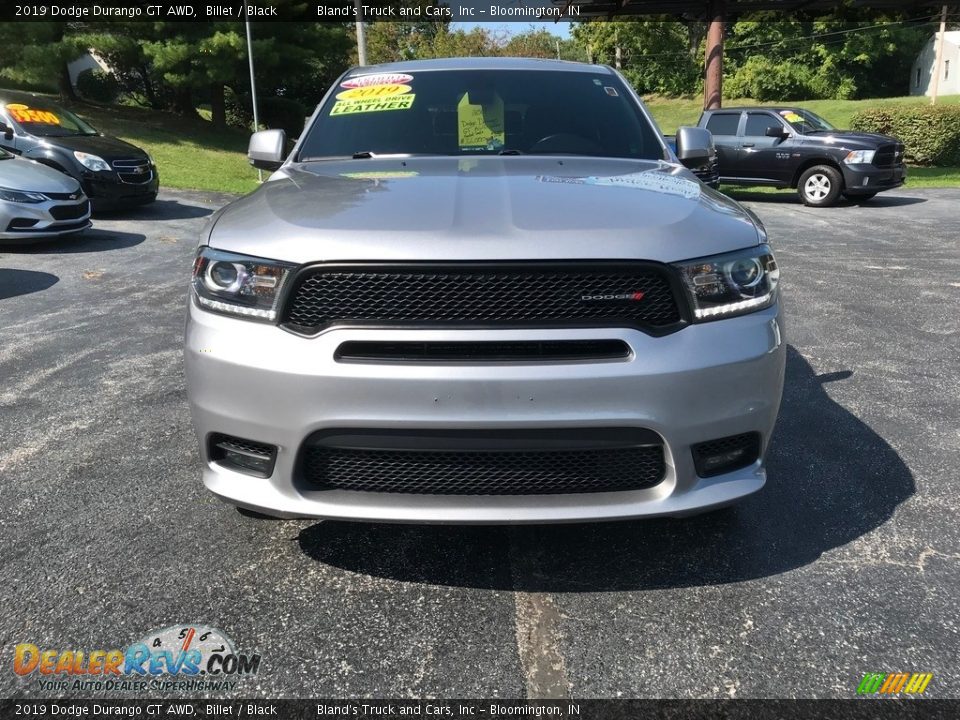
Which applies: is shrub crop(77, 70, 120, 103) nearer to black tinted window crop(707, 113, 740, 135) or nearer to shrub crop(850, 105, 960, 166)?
black tinted window crop(707, 113, 740, 135)

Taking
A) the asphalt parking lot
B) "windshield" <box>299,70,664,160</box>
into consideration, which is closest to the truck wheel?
the asphalt parking lot

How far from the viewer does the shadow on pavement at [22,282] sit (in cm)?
677

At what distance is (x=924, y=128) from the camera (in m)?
20.3

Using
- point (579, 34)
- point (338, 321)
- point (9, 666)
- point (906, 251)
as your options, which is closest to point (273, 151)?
point (338, 321)

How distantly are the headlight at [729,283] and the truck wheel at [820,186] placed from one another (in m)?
12.9

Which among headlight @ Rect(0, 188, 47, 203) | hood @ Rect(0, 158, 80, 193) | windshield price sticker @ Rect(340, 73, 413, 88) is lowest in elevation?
headlight @ Rect(0, 188, 47, 203)

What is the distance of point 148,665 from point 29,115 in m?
11.2

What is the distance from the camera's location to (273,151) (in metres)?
3.68

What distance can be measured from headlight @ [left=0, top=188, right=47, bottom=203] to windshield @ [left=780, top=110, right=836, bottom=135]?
12.6 m

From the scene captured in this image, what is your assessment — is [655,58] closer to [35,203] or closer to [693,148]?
[35,203]

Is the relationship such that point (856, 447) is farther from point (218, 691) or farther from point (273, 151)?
point (273, 151)

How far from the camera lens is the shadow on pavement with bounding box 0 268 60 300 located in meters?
6.77

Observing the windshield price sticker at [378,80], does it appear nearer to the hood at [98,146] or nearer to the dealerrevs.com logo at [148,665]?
the dealerrevs.com logo at [148,665]

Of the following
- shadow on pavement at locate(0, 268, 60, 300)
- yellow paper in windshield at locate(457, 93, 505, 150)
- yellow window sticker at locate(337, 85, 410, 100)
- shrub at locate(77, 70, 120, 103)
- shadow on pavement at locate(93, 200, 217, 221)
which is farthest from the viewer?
shrub at locate(77, 70, 120, 103)
